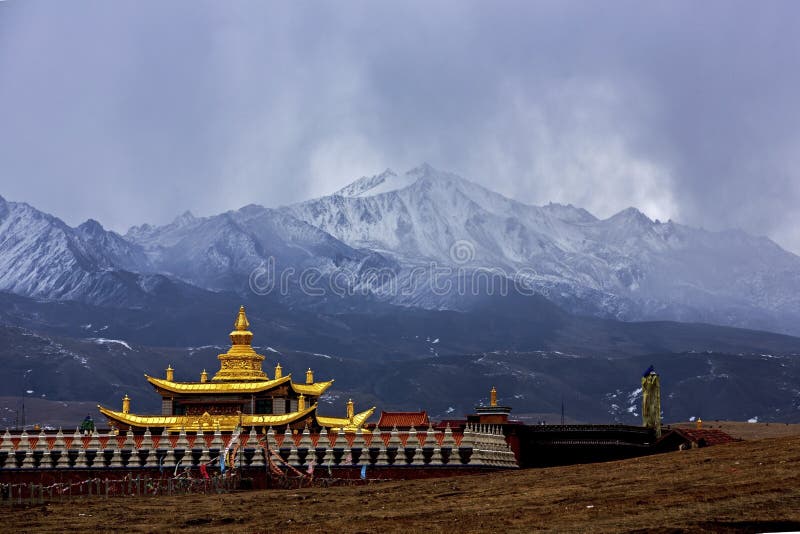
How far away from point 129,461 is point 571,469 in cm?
3022

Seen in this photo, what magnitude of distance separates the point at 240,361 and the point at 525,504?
4461 centimetres

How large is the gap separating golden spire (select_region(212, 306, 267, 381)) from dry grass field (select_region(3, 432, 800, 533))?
882 inches


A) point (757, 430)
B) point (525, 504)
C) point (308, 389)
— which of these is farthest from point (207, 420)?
point (757, 430)

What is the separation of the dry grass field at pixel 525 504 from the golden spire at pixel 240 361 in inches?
882

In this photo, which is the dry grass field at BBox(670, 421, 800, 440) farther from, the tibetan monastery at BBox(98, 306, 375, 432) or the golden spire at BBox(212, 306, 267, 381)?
the golden spire at BBox(212, 306, 267, 381)

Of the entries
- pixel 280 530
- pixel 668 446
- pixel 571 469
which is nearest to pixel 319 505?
pixel 280 530

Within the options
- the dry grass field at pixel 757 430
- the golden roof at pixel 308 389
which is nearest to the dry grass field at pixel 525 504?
the golden roof at pixel 308 389

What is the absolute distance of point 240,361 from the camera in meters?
101

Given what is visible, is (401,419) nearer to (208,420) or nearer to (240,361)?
(240,361)

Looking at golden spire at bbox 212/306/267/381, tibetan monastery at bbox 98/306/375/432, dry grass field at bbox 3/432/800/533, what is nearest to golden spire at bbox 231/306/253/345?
golden spire at bbox 212/306/267/381

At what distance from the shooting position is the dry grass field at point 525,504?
5125 cm

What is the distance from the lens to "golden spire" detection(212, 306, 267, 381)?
100000 mm

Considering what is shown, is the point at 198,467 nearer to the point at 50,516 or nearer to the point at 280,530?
the point at 50,516

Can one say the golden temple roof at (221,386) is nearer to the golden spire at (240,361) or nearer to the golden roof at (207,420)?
the golden spire at (240,361)
